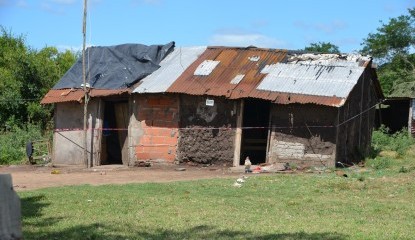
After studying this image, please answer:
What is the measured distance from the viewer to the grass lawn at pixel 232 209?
327 inches

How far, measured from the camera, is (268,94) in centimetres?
1909

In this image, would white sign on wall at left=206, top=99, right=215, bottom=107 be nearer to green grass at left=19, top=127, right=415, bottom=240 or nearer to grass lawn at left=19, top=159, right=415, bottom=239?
green grass at left=19, top=127, right=415, bottom=240

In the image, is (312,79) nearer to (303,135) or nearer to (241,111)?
(303,135)

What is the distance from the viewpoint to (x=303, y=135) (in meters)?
18.8

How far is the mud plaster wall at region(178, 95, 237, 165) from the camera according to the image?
65.1 feet

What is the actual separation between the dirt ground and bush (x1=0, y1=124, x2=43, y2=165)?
77.3 inches

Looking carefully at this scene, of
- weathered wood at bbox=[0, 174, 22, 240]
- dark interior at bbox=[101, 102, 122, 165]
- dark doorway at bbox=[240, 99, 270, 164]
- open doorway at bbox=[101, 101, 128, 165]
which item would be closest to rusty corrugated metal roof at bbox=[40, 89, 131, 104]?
open doorway at bbox=[101, 101, 128, 165]

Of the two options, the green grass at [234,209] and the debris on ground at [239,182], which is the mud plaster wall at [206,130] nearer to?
the green grass at [234,209]

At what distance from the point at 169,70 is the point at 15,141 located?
27.7ft

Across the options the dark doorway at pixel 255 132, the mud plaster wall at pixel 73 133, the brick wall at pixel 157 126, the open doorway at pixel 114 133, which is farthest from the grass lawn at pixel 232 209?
the mud plaster wall at pixel 73 133

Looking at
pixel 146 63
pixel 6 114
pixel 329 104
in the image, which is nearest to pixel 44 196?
pixel 329 104

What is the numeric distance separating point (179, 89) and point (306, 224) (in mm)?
11427

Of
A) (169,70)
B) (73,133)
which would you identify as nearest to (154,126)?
(169,70)

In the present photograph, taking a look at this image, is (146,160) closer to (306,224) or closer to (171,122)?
(171,122)
